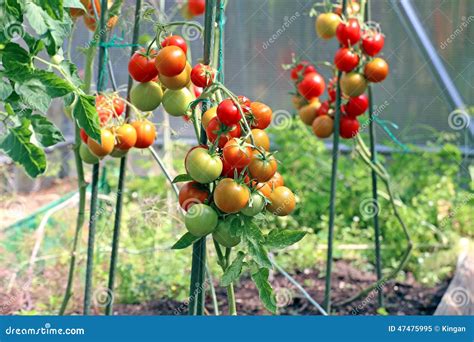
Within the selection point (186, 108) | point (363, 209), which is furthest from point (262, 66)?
point (186, 108)

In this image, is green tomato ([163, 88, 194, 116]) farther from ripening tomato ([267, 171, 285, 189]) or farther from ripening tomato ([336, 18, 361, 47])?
ripening tomato ([336, 18, 361, 47])

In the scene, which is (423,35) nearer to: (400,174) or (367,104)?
(400,174)

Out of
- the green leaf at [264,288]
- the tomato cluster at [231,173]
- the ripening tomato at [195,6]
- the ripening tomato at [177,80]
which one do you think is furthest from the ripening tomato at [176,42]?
the ripening tomato at [195,6]

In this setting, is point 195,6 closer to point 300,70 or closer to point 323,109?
point 300,70

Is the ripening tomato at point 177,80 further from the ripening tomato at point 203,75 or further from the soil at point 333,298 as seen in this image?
the soil at point 333,298

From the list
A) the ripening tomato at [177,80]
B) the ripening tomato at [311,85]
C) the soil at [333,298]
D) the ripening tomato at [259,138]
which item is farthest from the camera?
the soil at [333,298]

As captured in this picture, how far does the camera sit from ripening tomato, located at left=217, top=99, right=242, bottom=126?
1.48 metres

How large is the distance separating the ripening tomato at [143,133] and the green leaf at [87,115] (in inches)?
16.7

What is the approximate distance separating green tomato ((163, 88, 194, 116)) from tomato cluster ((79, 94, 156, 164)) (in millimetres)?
240

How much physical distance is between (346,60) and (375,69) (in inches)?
3.5

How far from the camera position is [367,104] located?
99.0 inches

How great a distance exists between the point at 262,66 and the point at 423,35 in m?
0.85

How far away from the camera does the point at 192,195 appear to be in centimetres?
159

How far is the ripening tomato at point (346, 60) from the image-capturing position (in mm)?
2330
